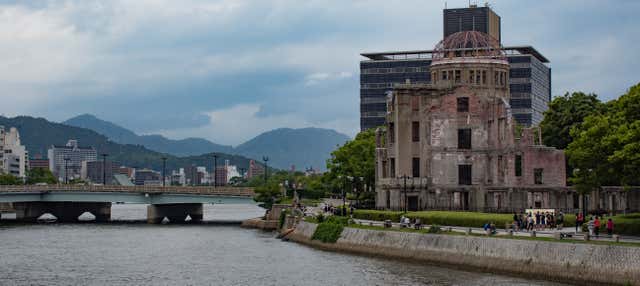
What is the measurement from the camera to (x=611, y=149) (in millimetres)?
67188

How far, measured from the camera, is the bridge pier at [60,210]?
168 meters

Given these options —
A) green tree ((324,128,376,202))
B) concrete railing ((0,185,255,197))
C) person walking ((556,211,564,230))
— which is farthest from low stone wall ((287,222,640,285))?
concrete railing ((0,185,255,197))

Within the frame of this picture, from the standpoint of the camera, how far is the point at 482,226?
78625mm

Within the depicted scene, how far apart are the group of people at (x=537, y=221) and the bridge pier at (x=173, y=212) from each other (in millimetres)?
94096

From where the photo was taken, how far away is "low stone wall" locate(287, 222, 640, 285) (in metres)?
55.2

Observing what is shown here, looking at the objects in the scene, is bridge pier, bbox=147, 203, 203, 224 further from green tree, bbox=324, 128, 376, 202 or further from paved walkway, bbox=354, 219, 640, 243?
paved walkway, bbox=354, 219, 640, 243

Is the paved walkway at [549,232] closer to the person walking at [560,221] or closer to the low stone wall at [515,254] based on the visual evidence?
the person walking at [560,221]

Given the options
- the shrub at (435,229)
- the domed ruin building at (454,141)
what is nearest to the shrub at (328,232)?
the domed ruin building at (454,141)

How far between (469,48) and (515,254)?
50.4m

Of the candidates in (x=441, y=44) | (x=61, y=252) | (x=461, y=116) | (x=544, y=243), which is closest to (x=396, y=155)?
(x=461, y=116)

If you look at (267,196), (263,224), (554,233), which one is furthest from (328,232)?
(267,196)

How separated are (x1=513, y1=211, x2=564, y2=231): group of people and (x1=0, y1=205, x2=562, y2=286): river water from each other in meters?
8.53

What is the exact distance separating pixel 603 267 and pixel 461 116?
51.6m

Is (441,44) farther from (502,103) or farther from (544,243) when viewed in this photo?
(544,243)
